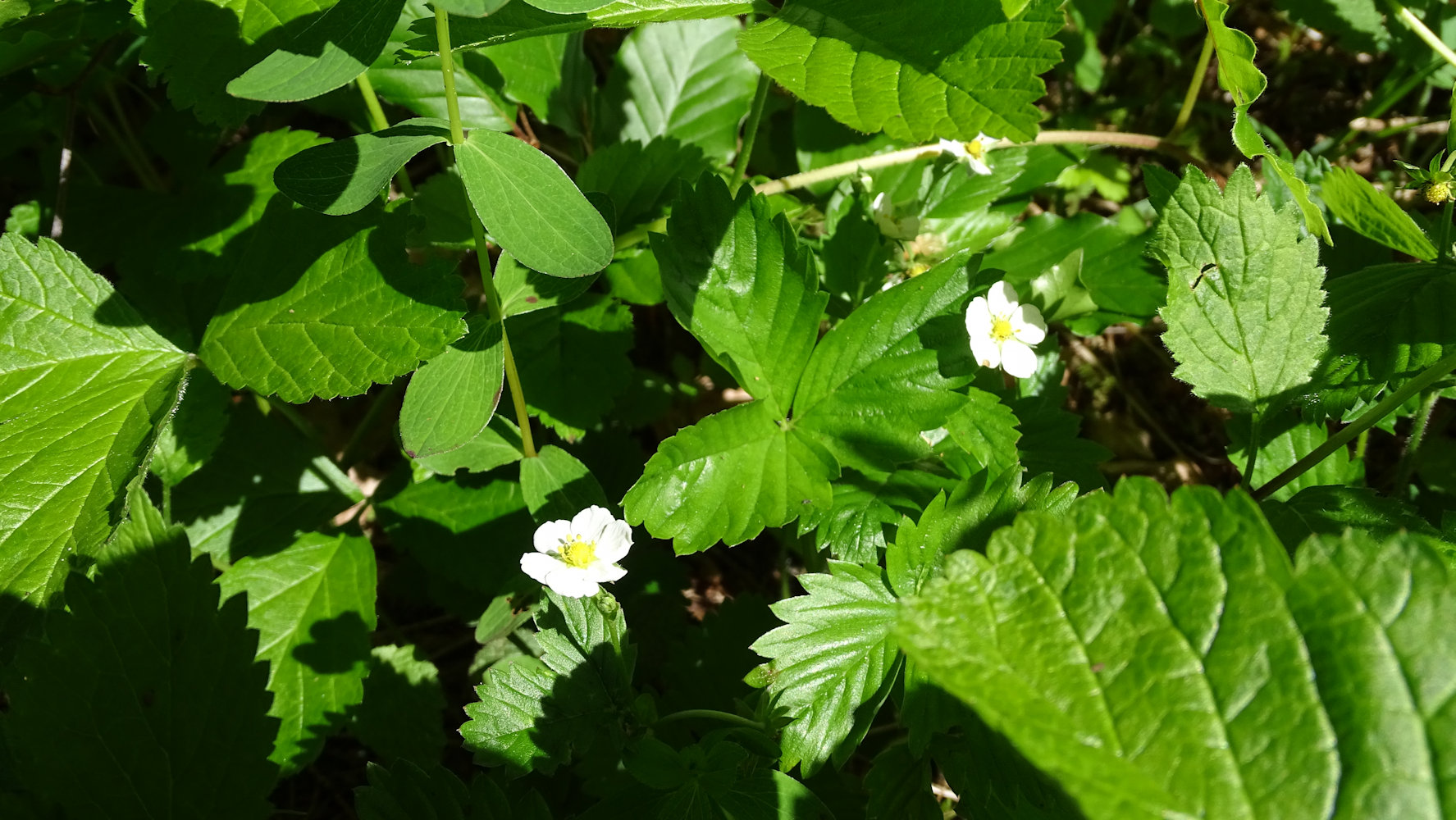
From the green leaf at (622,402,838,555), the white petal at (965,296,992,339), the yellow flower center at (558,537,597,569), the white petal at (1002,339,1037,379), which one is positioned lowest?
the yellow flower center at (558,537,597,569)

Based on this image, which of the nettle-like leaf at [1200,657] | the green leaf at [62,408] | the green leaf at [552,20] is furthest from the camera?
the green leaf at [62,408]

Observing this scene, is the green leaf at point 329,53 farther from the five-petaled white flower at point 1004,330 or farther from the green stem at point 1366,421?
the green stem at point 1366,421

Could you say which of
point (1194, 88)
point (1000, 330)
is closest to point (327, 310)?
point (1000, 330)

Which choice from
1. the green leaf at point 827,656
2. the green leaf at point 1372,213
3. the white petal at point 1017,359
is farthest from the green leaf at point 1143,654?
the green leaf at point 1372,213

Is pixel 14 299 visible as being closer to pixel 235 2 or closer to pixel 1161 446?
pixel 235 2

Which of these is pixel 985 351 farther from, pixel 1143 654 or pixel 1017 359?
pixel 1143 654

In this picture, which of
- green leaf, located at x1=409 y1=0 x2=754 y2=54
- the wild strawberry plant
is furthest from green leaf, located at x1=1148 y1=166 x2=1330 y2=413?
green leaf, located at x1=409 y1=0 x2=754 y2=54

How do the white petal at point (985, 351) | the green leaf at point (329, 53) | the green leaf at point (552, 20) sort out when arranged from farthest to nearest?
the white petal at point (985, 351), the green leaf at point (552, 20), the green leaf at point (329, 53)

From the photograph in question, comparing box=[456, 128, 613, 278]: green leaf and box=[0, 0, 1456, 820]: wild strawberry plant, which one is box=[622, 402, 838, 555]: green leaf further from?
box=[456, 128, 613, 278]: green leaf
